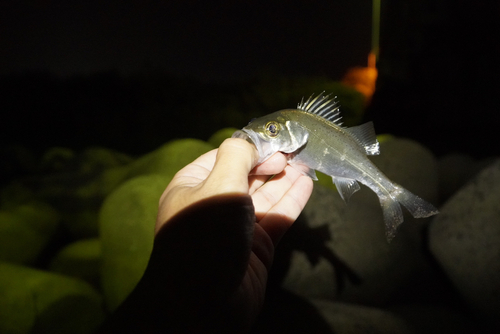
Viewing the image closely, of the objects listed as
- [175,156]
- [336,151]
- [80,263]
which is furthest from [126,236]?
[336,151]

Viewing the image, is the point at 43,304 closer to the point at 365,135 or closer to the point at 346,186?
the point at 346,186

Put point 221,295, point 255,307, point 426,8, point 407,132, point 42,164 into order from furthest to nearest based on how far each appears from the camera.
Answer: point 407,132 < point 426,8 < point 42,164 < point 255,307 < point 221,295

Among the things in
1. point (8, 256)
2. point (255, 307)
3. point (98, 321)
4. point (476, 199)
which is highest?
point (255, 307)

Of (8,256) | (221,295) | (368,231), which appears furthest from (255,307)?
(8,256)

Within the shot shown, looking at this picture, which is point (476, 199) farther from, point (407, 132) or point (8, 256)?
point (8, 256)

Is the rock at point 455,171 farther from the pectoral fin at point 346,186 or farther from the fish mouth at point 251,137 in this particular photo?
the fish mouth at point 251,137

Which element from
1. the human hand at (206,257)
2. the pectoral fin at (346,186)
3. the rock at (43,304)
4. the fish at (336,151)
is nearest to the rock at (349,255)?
the pectoral fin at (346,186)
